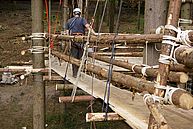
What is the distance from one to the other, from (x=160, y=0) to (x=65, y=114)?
4.34 metres

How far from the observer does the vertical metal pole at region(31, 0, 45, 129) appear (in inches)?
182

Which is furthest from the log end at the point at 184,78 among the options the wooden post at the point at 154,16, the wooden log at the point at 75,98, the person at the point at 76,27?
the person at the point at 76,27

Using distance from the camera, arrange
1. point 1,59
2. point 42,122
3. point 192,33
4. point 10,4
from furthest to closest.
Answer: point 10,4 → point 1,59 → point 42,122 → point 192,33

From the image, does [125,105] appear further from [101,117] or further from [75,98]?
[75,98]

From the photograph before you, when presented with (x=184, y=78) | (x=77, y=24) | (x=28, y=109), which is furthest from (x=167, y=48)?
(x=28, y=109)

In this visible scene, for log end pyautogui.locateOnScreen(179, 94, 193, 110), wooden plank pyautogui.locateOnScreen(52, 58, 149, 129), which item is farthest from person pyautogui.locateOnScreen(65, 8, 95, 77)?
log end pyautogui.locateOnScreen(179, 94, 193, 110)

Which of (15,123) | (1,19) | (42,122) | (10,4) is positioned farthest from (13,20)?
(42,122)

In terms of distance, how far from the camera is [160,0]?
3809 mm

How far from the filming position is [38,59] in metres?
4.75

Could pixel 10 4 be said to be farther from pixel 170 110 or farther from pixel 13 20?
pixel 170 110

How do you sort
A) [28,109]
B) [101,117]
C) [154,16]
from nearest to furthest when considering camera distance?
[101,117]
[154,16]
[28,109]

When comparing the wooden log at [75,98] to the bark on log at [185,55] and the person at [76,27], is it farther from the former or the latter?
the bark on log at [185,55]

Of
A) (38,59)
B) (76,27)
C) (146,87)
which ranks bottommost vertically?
(38,59)

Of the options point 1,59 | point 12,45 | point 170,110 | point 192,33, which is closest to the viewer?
point 192,33
